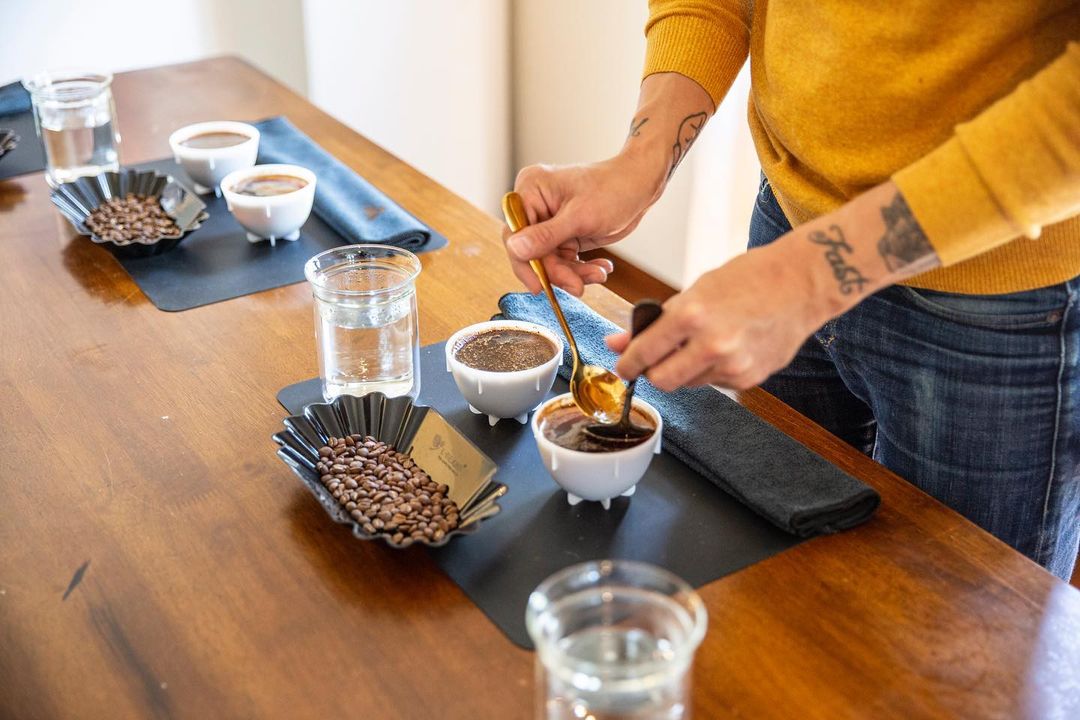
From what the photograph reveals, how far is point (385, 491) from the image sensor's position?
1.02 metres

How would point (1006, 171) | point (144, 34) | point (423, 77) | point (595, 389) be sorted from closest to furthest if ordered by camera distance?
point (1006, 171) → point (595, 389) → point (144, 34) → point (423, 77)

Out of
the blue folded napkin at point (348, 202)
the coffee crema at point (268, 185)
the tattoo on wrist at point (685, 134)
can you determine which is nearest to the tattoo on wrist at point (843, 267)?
the tattoo on wrist at point (685, 134)

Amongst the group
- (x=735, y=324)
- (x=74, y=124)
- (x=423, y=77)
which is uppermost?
(x=735, y=324)

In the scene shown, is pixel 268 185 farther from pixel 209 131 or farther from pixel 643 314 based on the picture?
pixel 643 314

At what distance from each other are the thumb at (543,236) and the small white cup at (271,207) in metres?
0.44

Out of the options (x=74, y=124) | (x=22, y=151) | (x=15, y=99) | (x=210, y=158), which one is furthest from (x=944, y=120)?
(x=15, y=99)

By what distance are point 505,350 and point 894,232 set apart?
16.5 inches

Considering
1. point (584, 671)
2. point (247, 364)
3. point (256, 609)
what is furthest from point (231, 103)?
point (584, 671)

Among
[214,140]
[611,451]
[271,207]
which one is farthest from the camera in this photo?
[214,140]

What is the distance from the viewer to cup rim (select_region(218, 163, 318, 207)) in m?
1.52

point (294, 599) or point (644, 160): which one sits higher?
point (644, 160)

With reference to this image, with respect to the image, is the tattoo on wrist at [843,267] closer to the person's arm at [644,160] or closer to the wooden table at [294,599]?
the wooden table at [294,599]

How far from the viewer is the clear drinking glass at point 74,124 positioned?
1700mm

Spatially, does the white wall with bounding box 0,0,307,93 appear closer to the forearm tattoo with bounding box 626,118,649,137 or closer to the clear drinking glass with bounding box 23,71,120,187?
the clear drinking glass with bounding box 23,71,120,187
